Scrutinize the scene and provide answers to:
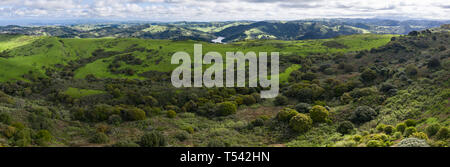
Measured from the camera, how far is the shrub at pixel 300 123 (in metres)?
31.6

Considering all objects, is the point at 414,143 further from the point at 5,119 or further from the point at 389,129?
Result: the point at 5,119

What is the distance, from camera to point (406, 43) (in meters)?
94.0

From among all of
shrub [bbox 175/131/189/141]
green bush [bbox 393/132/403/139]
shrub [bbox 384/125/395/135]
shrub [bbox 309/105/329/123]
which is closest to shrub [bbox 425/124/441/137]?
green bush [bbox 393/132/403/139]

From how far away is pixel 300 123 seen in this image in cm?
3186

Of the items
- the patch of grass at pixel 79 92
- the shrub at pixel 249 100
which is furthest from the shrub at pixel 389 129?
the patch of grass at pixel 79 92

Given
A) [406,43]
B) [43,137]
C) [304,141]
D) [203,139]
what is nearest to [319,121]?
[304,141]

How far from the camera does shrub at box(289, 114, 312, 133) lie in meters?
31.6

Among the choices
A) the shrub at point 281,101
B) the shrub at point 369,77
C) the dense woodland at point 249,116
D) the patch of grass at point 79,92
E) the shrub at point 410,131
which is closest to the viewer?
the shrub at point 410,131

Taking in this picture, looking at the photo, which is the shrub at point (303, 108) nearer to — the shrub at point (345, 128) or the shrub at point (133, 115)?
the shrub at point (345, 128)

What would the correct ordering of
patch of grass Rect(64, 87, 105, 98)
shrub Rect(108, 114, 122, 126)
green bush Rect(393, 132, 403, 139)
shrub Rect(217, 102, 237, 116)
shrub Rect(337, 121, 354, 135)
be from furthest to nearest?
1. patch of grass Rect(64, 87, 105, 98)
2. shrub Rect(217, 102, 237, 116)
3. shrub Rect(108, 114, 122, 126)
4. shrub Rect(337, 121, 354, 135)
5. green bush Rect(393, 132, 403, 139)

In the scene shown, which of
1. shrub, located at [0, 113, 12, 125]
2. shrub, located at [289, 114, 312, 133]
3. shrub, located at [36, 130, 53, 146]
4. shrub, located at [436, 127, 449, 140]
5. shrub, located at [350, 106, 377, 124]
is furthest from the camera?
shrub, located at [350, 106, 377, 124]

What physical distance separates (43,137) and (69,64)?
346 feet

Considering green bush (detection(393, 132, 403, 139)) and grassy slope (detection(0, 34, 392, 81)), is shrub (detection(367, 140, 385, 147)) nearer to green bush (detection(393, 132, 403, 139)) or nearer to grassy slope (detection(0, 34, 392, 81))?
green bush (detection(393, 132, 403, 139))

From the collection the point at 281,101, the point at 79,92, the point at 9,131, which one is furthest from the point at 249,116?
the point at 79,92
